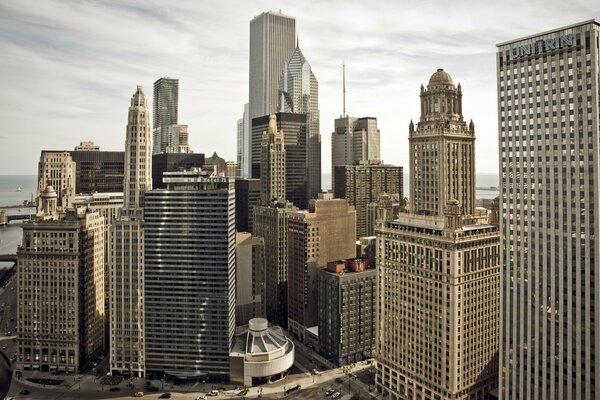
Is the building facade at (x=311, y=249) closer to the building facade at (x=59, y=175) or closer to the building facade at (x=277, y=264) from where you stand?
the building facade at (x=277, y=264)

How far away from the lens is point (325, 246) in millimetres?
159750

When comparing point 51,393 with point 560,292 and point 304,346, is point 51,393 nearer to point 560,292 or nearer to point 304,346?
point 304,346

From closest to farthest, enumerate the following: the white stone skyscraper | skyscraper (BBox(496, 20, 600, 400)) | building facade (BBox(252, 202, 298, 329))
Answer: skyscraper (BBox(496, 20, 600, 400)), the white stone skyscraper, building facade (BBox(252, 202, 298, 329))

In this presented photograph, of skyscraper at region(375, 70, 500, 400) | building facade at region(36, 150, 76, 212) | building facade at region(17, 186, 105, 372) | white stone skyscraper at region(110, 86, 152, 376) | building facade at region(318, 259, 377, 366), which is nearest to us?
skyscraper at region(375, 70, 500, 400)

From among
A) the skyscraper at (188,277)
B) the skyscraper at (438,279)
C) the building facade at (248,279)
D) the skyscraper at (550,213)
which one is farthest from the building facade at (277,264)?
the skyscraper at (550,213)

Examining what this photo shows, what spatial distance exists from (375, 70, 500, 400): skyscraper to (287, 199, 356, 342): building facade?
39621 millimetres

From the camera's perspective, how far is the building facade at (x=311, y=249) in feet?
513

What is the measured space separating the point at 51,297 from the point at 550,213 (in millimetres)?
116351

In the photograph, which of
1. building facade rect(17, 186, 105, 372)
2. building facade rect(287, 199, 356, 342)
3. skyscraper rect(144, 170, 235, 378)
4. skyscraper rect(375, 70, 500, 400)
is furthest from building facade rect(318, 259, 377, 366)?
building facade rect(17, 186, 105, 372)

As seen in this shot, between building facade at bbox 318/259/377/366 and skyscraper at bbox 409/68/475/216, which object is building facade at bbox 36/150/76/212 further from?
skyscraper at bbox 409/68/475/216

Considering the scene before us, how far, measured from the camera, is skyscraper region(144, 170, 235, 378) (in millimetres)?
124562

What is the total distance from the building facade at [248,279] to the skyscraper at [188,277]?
26978 millimetres

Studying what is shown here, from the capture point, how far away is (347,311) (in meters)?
136

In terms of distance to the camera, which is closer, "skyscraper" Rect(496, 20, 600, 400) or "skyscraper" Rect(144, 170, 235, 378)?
"skyscraper" Rect(496, 20, 600, 400)
